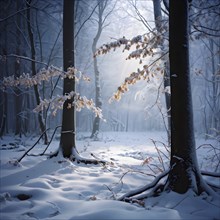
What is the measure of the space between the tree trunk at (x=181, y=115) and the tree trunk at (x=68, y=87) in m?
4.37

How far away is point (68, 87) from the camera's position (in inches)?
308

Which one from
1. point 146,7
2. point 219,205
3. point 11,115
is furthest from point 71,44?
point 11,115

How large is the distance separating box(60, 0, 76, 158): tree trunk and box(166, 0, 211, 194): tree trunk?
4.37 meters

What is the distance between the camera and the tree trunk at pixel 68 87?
7590mm

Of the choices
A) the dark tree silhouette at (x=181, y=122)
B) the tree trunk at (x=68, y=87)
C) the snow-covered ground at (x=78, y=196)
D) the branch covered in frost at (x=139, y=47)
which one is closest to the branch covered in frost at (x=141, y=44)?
the branch covered in frost at (x=139, y=47)

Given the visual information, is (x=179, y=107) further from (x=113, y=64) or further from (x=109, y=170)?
(x=113, y=64)

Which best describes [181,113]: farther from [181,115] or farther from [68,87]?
[68,87]

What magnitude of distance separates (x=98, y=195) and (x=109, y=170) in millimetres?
2055

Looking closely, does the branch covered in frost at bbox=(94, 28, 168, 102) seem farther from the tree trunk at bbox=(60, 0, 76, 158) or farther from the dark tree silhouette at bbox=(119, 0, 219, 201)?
the tree trunk at bbox=(60, 0, 76, 158)

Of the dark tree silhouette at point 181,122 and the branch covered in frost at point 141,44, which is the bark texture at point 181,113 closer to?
the dark tree silhouette at point 181,122

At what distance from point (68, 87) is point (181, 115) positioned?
4823 millimetres

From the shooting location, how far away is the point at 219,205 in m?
3.38

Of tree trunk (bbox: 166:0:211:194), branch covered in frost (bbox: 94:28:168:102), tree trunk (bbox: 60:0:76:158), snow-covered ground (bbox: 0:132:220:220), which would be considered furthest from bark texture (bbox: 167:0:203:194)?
tree trunk (bbox: 60:0:76:158)

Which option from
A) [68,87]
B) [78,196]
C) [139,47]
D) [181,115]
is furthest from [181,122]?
[68,87]
